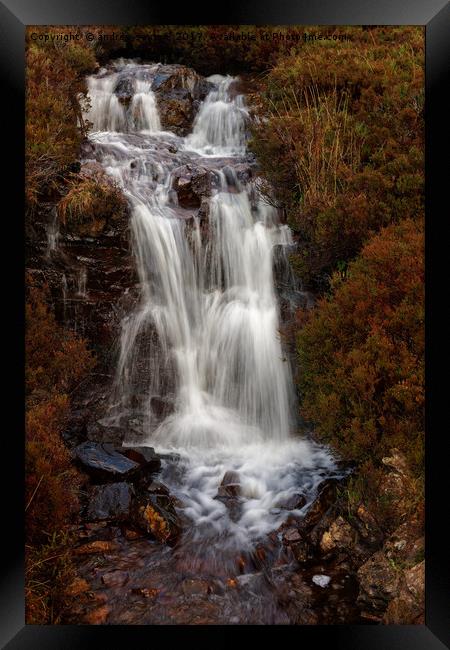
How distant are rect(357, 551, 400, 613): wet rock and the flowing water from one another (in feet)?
3.14

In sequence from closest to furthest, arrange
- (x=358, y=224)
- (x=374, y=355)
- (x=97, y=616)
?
(x=97, y=616), (x=374, y=355), (x=358, y=224)

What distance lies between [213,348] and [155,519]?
2.51m

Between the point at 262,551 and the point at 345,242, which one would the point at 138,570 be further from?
the point at 345,242

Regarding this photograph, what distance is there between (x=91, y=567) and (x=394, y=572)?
8.44ft

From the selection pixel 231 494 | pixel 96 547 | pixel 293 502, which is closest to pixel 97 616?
pixel 96 547

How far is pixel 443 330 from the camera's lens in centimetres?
375

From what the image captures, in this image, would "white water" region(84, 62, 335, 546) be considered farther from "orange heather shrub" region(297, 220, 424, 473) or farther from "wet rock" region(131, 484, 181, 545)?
"orange heather shrub" region(297, 220, 424, 473)

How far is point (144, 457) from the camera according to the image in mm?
5344

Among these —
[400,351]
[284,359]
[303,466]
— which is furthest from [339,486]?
[284,359]

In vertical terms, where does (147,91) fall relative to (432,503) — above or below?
above

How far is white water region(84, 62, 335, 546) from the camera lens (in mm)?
5188

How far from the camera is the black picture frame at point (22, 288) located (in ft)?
11.3

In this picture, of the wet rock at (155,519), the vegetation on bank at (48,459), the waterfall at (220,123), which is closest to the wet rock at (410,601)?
the wet rock at (155,519)

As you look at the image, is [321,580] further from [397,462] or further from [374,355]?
[374,355]
